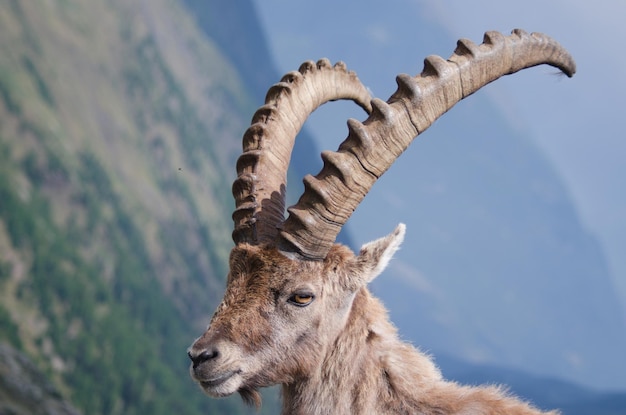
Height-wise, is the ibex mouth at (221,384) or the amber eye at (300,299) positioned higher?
the amber eye at (300,299)

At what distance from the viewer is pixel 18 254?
31.0m

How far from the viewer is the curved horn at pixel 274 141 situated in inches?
227

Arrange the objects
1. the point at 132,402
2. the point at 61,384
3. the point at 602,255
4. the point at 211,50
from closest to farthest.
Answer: the point at 61,384, the point at 132,402, the point at 211,50, the point at 602,255

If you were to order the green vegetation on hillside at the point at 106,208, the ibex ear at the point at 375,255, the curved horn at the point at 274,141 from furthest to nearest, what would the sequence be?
the green vegetation on hillside at the point at 106,208, the curved horn at the point at 274,141, the ibex ear at the point at 375,255

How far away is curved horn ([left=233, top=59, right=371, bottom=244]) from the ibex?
0.86 feet

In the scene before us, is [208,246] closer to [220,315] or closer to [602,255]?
[220,315]

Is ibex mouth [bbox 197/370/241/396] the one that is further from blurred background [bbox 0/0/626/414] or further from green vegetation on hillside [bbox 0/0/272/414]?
green vegetation on hillside [bbox 0/0/272/414]

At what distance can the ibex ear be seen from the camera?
210 inches

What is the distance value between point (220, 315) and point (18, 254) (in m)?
28.3

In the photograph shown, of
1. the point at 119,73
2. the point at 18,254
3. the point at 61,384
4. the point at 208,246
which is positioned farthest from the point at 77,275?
the point at 119,73

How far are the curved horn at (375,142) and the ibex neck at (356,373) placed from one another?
2.13ft

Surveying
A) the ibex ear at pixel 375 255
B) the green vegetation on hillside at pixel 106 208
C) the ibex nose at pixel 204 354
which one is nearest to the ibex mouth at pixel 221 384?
the ibex nose at pixel 204 354

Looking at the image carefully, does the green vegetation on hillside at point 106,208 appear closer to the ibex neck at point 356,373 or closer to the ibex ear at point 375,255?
the ibex neck at point 356,373

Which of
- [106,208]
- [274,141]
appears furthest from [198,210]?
[274,141]
